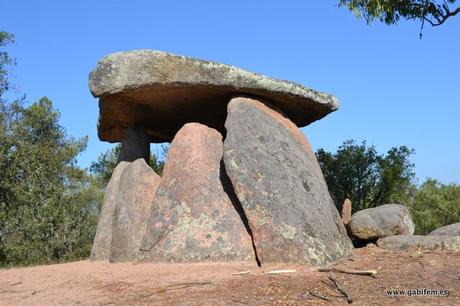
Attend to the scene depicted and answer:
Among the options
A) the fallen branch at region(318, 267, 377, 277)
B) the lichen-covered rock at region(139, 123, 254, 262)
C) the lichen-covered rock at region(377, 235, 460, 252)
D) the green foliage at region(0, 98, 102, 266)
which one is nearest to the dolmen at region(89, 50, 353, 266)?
the lichen-covered rock at region(139, 123, 254, 262)

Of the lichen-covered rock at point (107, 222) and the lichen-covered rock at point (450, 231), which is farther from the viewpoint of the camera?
the lichen-covered rock at point (107, 222)

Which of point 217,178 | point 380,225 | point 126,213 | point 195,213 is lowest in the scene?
point 380,225

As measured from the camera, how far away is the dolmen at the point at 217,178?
7379 millimetres

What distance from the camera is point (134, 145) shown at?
10.6m

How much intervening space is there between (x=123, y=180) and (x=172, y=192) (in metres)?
1.61

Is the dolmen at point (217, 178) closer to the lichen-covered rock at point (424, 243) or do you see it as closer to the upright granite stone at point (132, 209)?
the upright granite stone at point (132, 209)

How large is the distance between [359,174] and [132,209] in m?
8.35

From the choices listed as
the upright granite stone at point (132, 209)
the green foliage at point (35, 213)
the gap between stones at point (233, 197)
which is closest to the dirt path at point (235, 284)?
the gap between stones at point (233, 197)

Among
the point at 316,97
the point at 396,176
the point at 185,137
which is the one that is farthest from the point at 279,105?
the point at 396,176

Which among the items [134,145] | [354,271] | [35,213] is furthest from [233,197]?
[35,213]

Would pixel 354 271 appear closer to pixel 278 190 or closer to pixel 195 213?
pixel 278 190

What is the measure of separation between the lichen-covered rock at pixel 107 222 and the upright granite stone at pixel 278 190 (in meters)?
2.81

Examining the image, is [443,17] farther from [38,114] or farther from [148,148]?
[38,114]

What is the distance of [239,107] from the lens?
8.62m
